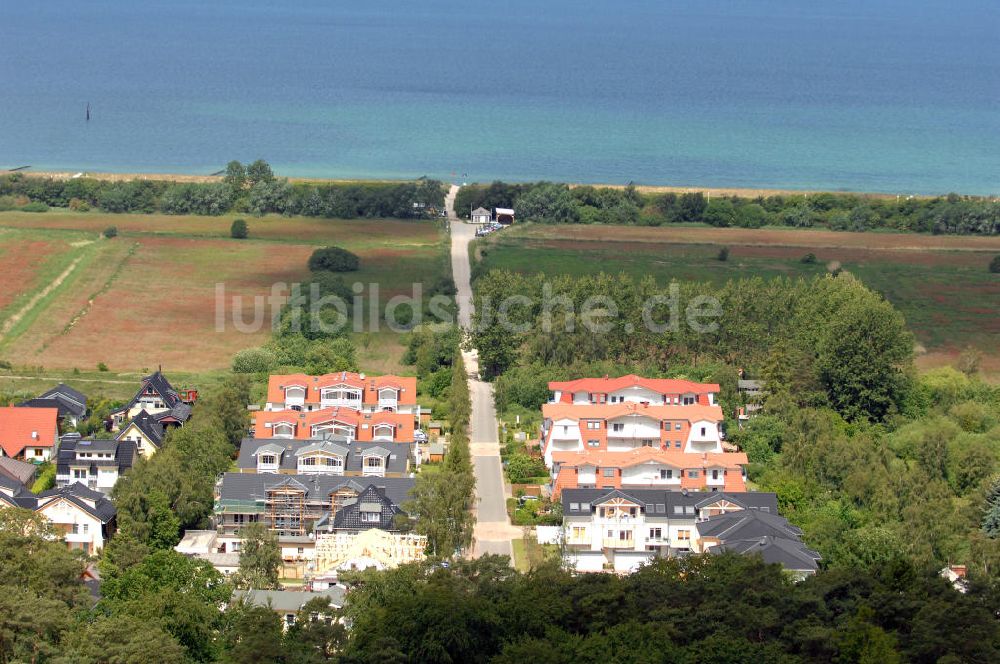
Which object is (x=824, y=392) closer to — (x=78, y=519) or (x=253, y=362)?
(x=253, y=362)

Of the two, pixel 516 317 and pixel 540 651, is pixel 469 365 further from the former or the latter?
pixel 540 651

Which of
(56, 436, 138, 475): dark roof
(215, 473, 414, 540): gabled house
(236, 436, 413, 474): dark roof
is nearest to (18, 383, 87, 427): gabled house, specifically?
(56, 436, 138, 475): dark roof

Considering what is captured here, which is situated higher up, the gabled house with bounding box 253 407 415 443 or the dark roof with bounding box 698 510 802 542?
the gabled house with bounding box 253 407 415 443

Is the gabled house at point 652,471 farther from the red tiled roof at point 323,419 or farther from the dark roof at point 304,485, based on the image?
the red tiled roof at point 323,419

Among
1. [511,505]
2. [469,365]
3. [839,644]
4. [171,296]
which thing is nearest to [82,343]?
[171,296]

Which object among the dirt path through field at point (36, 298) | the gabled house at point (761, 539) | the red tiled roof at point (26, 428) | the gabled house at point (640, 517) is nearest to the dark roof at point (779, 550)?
the gabled house at point (761, 539)

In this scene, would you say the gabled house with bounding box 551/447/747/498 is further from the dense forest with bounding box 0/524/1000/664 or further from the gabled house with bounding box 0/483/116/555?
the gabled house with bounding box 0/483/116/555

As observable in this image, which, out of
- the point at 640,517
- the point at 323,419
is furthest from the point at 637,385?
the point at 323,419
